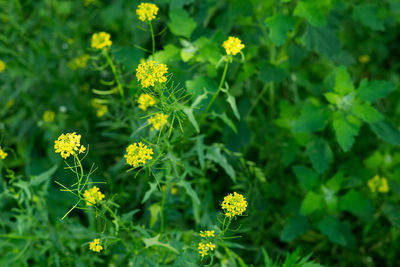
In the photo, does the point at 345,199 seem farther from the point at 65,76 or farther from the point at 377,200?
the point at 65,76

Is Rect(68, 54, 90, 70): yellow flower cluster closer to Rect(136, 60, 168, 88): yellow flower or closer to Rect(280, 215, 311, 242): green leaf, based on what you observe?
Rect(136, 60, 168, 88): yellow flower

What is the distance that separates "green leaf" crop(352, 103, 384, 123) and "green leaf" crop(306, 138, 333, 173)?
9.7 inches

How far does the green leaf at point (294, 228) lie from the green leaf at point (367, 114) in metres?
0.57

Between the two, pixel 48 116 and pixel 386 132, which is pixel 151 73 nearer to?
pixel 386 132

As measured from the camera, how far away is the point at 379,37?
3107 millimetres

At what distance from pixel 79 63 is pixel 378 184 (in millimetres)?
1765

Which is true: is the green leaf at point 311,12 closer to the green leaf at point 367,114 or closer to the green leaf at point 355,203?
the green leaf at point 367,114

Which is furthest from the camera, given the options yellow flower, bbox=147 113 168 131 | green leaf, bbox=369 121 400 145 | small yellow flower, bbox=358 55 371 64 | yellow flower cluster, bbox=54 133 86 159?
small yellow flower, bbox=358 55 371 64

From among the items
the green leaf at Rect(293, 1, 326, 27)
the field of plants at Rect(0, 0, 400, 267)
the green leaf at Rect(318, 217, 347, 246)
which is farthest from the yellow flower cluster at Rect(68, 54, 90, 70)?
the green leaf at Rect(318, 217, 347, 246)

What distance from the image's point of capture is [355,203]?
2059 millimetres

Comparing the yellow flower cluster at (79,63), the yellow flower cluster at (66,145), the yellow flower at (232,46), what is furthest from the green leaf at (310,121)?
the yellow flower cluster at (79,63)

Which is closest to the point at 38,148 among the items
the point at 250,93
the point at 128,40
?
the point at 128,40

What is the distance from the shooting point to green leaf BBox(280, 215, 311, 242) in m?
2.05

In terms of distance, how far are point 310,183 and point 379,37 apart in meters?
1.58
